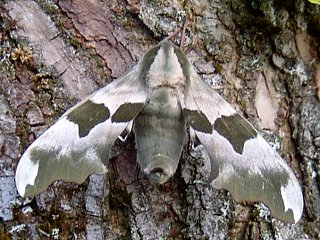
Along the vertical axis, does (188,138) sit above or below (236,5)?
A: below

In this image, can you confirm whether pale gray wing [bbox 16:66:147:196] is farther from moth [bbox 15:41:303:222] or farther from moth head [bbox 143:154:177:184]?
moth head [bbox 143:154:177:184]

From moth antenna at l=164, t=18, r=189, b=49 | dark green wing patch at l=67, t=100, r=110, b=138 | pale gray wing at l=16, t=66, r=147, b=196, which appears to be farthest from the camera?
moth antenna at l=164, t=18, r=189, b=49

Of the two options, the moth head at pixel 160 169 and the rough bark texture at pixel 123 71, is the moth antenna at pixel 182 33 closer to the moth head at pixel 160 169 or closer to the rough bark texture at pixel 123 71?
the rough bark texture at pixel 123 71

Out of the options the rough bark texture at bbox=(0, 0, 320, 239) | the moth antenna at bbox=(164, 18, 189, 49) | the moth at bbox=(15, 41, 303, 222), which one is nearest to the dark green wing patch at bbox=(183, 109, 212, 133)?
the moth at bbox=(15, 41, 303, 222)

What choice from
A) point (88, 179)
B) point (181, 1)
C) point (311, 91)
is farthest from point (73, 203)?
point (311, 91)

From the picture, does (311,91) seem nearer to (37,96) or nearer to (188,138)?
(188,138)

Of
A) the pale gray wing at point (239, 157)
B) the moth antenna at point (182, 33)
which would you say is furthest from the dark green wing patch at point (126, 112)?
the moth antenna at point (182, 33)

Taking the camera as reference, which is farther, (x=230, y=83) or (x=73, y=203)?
(x=230, y=83)
